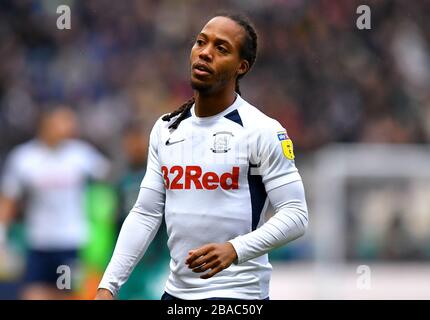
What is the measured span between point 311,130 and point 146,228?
998 cm

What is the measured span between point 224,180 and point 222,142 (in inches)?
6.7

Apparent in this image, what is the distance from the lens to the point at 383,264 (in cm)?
1159

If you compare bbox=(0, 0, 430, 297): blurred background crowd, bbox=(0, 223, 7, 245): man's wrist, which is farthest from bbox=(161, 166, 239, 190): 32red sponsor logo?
bbox=(0, 0, 430, 297): blurred background crowd

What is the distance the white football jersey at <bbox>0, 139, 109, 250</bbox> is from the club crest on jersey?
522 cm

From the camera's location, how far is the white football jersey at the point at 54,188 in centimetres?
1007

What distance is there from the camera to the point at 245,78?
1512 centimetres

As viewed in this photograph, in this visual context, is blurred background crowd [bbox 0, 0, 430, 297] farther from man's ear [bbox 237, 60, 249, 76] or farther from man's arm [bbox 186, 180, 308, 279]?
man's arm [bbox 186, 180, 308, 279]

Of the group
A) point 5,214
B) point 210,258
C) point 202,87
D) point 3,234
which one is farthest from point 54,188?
point 210,258

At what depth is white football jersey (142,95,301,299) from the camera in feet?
16.1

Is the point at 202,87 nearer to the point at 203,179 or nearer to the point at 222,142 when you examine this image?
the point at 222,142

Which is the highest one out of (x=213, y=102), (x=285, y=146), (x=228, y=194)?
(x=213, y=102)

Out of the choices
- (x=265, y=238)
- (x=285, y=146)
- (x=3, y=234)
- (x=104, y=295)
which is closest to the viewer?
(x=265, y=238)
